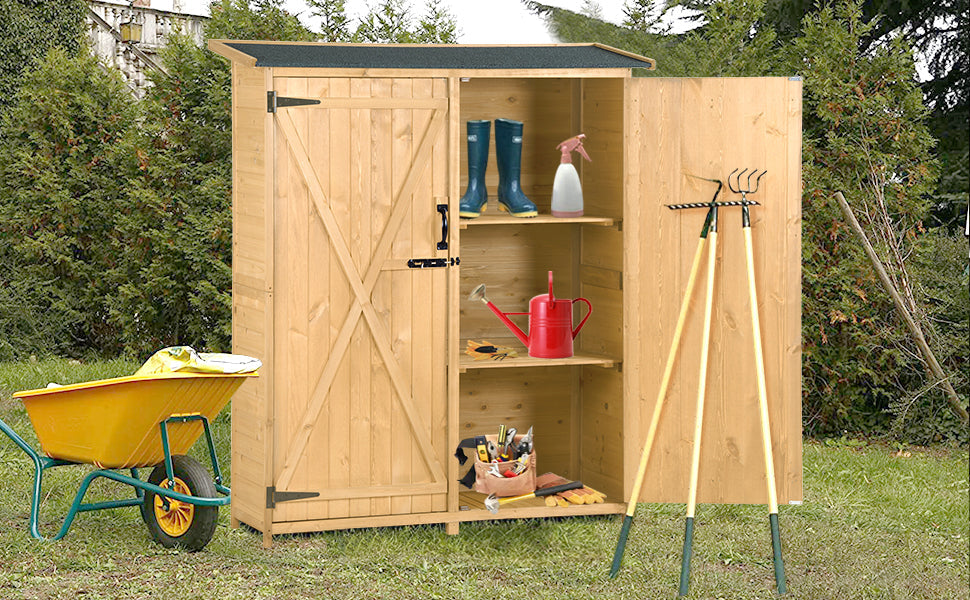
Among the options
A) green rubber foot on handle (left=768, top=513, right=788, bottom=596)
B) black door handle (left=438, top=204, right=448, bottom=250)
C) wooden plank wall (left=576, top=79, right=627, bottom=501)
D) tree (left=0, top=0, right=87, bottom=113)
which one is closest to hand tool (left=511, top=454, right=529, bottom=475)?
wooden plank wall (left=576, top=79, right=627, bottom=501)

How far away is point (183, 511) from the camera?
15.5ft

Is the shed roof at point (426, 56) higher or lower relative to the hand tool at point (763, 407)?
higher

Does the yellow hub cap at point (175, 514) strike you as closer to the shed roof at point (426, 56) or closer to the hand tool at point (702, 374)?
the shed roof at point (426, 56)

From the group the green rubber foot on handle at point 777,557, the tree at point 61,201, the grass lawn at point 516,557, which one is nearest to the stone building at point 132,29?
the tree at point 61,201

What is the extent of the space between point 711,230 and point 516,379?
1.40 m

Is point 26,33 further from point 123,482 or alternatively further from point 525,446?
point 525,446

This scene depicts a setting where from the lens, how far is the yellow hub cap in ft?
15.3

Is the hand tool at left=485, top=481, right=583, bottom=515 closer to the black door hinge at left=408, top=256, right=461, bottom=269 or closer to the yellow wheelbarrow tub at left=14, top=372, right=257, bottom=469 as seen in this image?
the black door hinge at left=408, top=256, right=461, bottom=269

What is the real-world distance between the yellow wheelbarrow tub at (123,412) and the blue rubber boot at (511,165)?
1.38 meters

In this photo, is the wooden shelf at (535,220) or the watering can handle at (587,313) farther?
the watering can handle at (587,313)

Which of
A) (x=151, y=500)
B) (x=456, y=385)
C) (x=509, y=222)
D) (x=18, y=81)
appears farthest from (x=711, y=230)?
(x=18, y=81)

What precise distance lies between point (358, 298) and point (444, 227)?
44 cm

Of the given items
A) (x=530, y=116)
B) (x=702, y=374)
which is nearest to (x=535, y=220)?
(x=530, y=116)

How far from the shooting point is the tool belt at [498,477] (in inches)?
204
